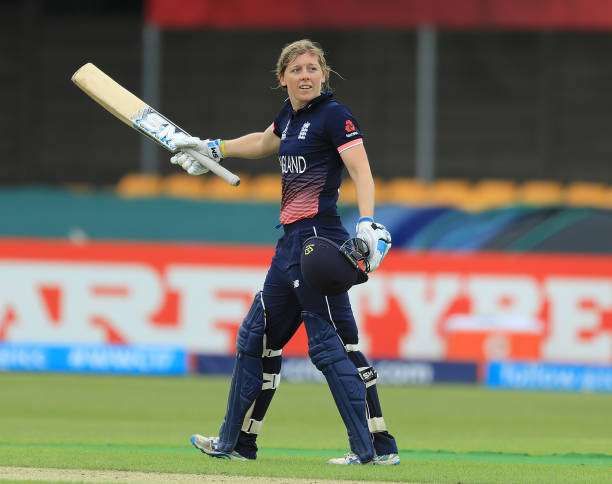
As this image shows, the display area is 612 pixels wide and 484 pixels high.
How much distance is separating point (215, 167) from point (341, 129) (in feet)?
2.11

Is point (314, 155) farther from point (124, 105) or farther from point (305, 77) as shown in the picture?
point (124, 105)

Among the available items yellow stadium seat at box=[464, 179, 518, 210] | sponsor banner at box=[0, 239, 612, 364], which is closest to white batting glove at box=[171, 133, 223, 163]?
sponsor banner at box=[0, 239, 612, 364]

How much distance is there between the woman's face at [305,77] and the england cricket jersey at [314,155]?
4 centimetres

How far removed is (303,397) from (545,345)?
8.49 ft

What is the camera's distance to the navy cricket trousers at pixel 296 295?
6.07 metres

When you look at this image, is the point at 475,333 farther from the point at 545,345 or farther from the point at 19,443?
the point at 19,443

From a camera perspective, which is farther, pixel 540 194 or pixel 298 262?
pixel 540 194

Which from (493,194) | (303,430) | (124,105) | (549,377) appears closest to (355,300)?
(549,377)

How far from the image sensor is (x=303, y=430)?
28.5 feet

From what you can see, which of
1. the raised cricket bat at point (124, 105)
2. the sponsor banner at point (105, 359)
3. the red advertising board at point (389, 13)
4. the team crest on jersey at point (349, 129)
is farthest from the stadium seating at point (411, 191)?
the team crest on jersey at point (349, 129)

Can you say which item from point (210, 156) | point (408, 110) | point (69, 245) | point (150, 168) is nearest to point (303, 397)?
point (69, 245)

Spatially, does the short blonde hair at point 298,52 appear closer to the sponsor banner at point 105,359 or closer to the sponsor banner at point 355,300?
the sponsor banner at point 355,300

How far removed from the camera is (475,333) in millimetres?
12648

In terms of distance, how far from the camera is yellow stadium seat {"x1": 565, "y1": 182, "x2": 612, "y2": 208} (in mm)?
16906
